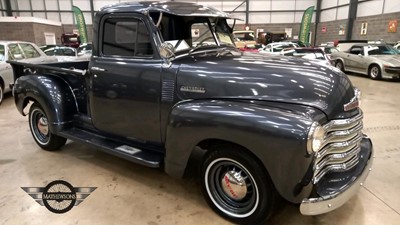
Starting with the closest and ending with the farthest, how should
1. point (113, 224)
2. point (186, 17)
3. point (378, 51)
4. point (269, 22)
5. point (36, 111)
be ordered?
point (113, 224) < point (186, 17) < point (36, 111) < point (378, 51) < point (269, 22)

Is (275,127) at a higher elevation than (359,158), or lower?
higher

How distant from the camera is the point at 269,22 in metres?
24.4

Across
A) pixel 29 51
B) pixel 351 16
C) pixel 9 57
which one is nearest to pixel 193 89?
pixel 9 57

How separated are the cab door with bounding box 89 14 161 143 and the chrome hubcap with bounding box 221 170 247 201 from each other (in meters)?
0.84

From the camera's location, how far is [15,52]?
7.71 metres

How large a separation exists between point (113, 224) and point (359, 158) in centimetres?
231

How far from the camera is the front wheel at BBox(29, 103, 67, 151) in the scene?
4.14 metres

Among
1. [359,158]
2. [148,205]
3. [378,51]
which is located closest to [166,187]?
[148,205]

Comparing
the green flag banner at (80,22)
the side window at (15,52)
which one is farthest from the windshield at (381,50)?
the green flag banner at (80,22)

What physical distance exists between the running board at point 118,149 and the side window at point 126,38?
3.30ft

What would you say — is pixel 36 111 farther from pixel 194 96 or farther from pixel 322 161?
pixel 322 161

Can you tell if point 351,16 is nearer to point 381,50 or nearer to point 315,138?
point 381,50

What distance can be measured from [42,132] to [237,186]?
3232 millimetres

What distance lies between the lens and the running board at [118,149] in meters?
2.89
